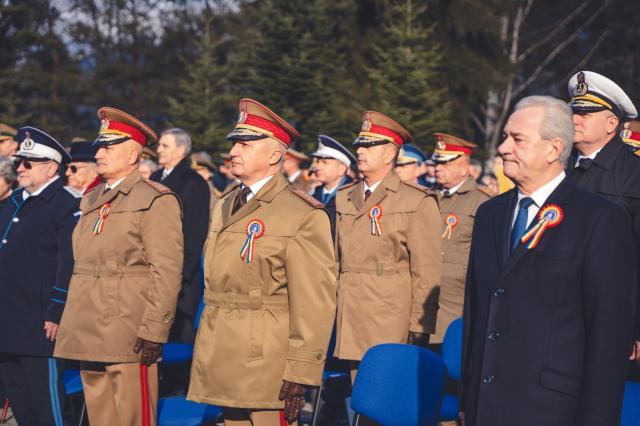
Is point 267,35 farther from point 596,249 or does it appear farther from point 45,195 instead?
point 596,249

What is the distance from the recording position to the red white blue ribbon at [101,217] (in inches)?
190

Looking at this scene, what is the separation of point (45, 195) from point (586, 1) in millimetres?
27939

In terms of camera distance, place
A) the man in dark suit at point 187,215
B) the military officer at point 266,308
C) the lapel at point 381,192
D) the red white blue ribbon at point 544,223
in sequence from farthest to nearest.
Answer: the man in dark suit at point 187,215 → the lapel at point 381,192 → the military officer at point 266,308 → the red white blue ribbon at point 544,223

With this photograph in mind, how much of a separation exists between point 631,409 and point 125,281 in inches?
118

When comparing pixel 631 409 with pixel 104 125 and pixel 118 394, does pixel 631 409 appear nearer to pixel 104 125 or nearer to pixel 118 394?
pixel 118 394

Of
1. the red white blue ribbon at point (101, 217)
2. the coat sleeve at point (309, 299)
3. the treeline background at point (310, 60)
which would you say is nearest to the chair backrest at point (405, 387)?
the coat sleeve at point (309, 299)

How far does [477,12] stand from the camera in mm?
24969

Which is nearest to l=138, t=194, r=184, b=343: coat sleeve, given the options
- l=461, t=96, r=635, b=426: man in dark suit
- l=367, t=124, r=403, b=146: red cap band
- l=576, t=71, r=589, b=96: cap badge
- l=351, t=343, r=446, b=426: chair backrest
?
l=351, t=343, r=446, b=426: chair backrest

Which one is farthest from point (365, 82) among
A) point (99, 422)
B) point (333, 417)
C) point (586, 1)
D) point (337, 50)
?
point (99, 422)

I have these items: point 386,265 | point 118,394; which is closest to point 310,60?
point 386,265

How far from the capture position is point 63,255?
529 centimetres

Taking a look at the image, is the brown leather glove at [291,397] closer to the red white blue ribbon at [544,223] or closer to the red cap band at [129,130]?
the red white blue ribbon at [544,223]

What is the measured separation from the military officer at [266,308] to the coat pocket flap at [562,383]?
4.23ft

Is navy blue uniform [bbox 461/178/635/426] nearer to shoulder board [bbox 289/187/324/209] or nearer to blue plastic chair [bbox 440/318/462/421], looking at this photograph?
shoulder board [bbox 289/187/324/209]
